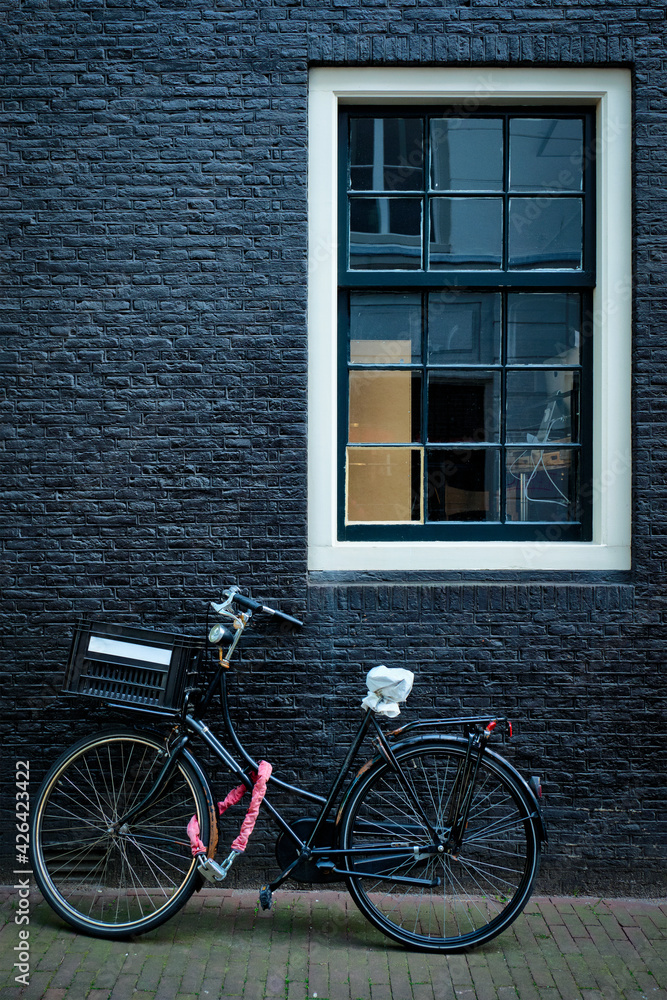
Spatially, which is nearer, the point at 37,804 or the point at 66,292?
the point at 37,804

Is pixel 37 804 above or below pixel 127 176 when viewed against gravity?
below

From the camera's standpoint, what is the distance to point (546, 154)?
13.8ft

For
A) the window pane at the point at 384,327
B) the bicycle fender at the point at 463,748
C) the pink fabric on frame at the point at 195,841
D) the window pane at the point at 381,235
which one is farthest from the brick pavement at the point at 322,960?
the window pane at the point at 381,235

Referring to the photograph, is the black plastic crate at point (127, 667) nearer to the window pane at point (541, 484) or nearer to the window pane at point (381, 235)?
the window pane at point (541, 484)

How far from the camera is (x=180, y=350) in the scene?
4.01m

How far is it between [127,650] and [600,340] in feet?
9.02

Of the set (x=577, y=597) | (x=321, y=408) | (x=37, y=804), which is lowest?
(x=37, y=804)

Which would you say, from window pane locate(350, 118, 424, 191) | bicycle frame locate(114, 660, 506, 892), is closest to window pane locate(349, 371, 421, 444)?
window pane locate(350, 118, 424, 191)

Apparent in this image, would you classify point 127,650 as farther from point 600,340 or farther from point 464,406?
point 600,340

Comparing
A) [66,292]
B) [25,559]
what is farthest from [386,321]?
[25,559]

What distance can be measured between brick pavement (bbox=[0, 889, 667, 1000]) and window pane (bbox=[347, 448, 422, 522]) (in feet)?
6.18

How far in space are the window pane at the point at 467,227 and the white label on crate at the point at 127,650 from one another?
Answer: 242cm

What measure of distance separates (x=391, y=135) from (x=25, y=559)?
2836 millimetres

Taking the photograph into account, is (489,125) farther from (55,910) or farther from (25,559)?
(55,910)
